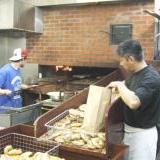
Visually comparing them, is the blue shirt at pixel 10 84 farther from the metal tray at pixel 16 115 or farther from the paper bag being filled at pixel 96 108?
the paper bag being filled at pixel 96 108

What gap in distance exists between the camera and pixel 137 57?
2314 millimetres

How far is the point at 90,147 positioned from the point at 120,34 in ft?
8.48

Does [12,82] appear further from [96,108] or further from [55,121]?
[96,108]

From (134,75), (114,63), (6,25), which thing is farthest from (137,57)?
(6,25)

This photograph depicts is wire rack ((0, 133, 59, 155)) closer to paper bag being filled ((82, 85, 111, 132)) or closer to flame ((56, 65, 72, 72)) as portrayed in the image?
paper bag being filled ((82, 85, 111, 132))

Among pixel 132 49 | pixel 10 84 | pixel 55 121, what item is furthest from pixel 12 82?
pixel 132 49

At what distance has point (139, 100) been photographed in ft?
7.08

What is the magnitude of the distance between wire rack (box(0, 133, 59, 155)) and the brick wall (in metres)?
2.43

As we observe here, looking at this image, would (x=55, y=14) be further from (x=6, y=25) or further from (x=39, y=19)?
(x=6, y=25)

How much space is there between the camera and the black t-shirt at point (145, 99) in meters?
2.24

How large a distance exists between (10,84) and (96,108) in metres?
1.89

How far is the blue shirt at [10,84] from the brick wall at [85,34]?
1.00 meters

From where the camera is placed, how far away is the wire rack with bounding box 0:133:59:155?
203 cm

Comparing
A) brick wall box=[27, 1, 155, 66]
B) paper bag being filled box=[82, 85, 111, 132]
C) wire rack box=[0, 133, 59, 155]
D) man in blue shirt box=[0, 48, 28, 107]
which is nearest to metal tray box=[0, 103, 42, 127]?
man in blue shirt box=[0, 48, 28, 107]
